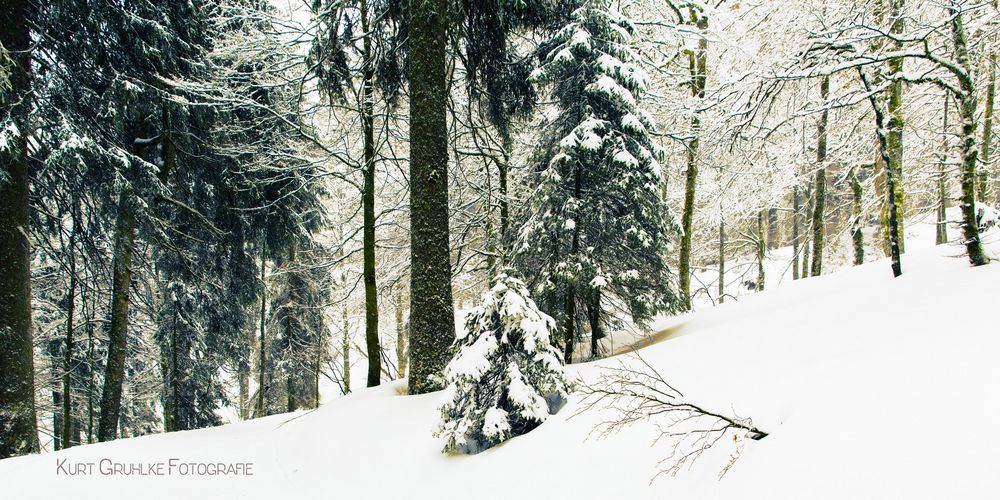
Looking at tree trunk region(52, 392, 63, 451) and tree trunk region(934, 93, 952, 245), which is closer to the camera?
tree trunk region(934, 93, 952, 245)

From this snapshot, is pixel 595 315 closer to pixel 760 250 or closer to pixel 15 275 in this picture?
pixel 15 275

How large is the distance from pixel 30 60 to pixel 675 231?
10.0m

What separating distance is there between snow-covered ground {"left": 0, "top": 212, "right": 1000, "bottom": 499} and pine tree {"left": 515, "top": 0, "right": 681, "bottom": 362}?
7.80ft

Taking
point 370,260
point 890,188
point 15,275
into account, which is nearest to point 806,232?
point 890,188

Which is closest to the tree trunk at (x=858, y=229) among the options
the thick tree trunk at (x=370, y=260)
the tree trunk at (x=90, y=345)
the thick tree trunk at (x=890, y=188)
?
the thick tree trunk at (x=890, y=188)

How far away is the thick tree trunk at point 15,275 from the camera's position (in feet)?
16.7

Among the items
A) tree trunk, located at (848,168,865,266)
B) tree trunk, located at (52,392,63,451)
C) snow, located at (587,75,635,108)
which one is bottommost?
tree trunk, located at (52,392,63,451)

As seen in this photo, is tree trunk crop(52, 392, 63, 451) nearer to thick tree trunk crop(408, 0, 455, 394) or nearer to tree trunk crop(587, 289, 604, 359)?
thick tree trunk crop(408, 0, 455, 394)

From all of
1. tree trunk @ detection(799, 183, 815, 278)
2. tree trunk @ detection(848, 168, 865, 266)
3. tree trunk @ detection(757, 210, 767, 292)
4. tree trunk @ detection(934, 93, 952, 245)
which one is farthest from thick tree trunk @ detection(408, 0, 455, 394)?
tree trunk @ detection(757, 210, 767, 292)

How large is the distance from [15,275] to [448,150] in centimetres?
544

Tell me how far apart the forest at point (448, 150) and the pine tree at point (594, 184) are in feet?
0.14

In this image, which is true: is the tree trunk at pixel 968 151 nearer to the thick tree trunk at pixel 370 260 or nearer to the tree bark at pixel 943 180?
the tree bark at pixel 943 180

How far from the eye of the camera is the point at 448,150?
724cm

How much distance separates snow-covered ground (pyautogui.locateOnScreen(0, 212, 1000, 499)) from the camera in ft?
5.08
